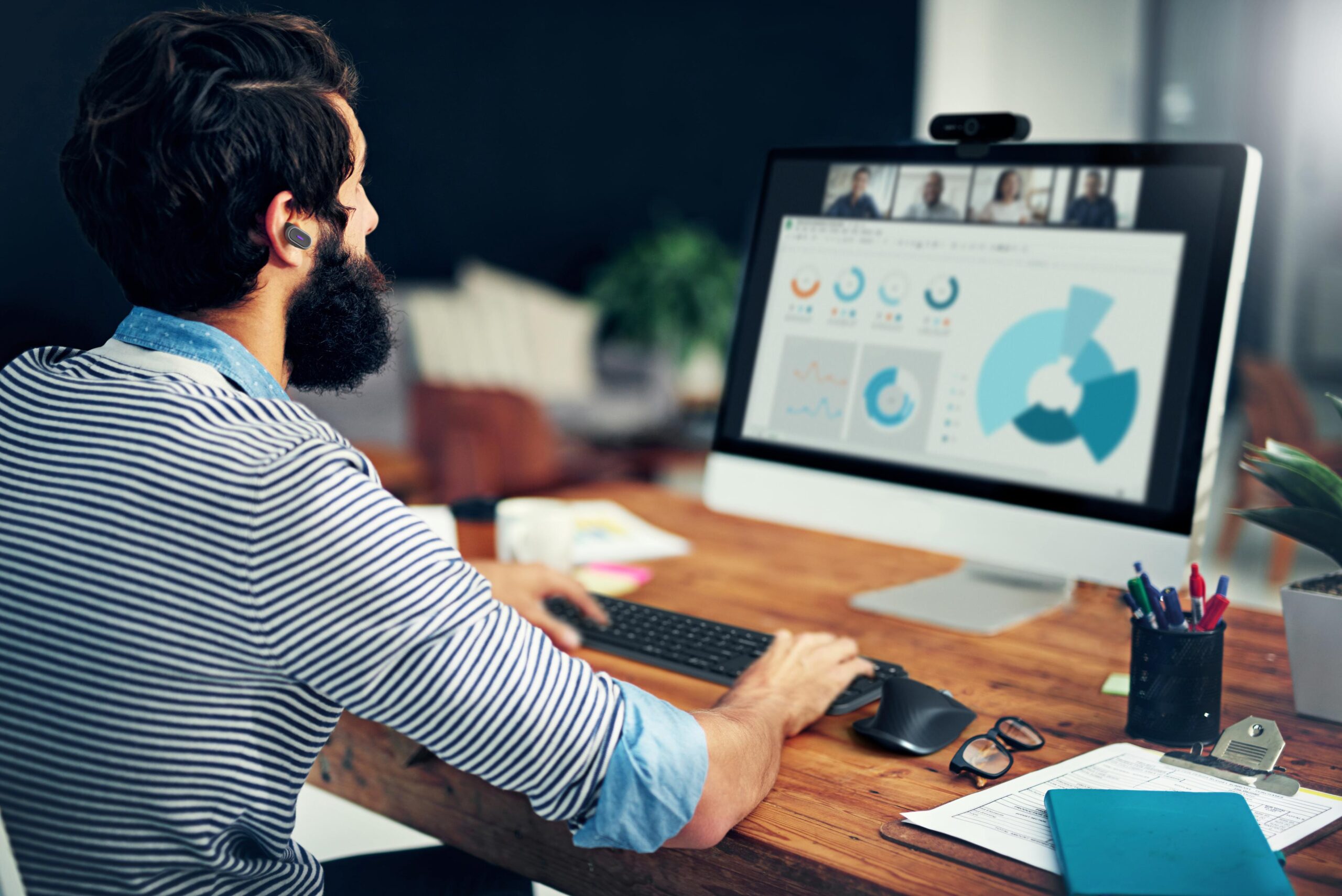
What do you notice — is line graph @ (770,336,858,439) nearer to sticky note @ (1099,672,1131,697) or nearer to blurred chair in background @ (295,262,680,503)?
sticky note @ (1099,672,1131,697)

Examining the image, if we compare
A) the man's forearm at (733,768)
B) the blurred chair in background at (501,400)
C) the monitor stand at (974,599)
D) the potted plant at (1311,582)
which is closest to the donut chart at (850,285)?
the monitor stand at (974,599)

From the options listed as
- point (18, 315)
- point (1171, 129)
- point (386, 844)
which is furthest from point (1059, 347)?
point (1171, 129)

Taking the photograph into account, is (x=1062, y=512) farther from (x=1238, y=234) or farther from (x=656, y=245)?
(x=656, y=245)

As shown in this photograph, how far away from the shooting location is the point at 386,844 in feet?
5.14

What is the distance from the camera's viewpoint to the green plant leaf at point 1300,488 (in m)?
0.98

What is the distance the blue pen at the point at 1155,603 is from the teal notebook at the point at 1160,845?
18 cm

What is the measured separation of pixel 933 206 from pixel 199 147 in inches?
32.1

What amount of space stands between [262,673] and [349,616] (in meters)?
0.09

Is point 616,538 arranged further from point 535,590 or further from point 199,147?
point 199,147

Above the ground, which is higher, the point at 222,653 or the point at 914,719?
the point at 222,653

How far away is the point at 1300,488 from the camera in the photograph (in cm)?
100

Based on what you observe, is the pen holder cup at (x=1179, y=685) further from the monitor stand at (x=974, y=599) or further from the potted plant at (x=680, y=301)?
the potted plant at (x=680, y=301)

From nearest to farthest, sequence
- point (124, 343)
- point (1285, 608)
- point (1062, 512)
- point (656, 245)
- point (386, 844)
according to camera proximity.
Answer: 1. point (124, 343)
2. point (1285, 608)
3. point (1062, 512)
4. point (386, 844)
5. point (656, 245)

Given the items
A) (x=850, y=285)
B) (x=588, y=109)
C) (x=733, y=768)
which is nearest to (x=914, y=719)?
(x=733, y=768)
